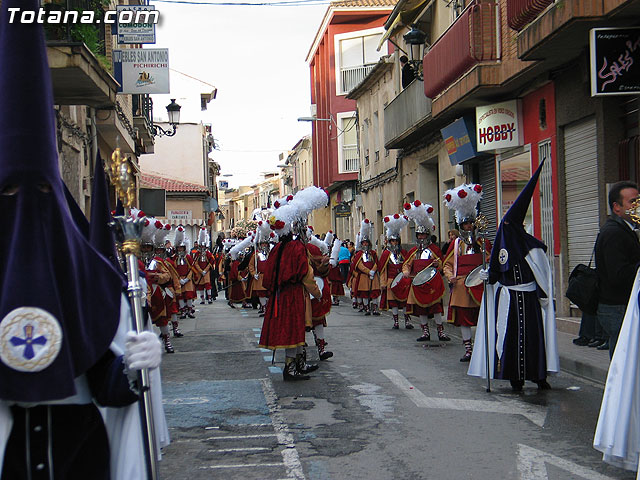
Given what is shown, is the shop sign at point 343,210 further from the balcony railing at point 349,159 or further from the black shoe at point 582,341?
the black shoe at point 582,341

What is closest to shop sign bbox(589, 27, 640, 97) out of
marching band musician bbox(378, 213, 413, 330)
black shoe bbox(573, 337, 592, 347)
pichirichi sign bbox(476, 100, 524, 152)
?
black shoe bbox(573, 337, 592, 347)

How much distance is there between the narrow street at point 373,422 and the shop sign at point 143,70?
25.8ft

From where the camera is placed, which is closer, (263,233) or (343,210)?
(263,233)

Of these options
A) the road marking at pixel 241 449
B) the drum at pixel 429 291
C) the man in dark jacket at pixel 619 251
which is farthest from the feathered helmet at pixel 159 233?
the man in dark jacket at pixel 619 251

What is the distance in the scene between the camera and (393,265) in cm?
1738

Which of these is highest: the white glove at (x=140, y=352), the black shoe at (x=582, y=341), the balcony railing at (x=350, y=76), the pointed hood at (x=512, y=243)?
the balcony railing at (x=350, y=76)

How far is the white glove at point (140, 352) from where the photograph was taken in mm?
2984

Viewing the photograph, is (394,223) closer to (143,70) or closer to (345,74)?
(143,70)

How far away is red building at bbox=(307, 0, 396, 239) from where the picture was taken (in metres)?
42.8

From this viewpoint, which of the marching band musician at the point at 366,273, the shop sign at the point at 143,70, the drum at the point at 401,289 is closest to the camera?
the drum at the point at 401,289

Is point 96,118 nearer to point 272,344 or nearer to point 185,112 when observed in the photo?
point 272,344

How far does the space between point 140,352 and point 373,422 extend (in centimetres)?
475

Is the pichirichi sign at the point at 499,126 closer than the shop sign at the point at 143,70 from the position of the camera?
No

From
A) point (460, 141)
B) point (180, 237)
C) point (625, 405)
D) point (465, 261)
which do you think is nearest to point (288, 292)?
point (465, 261)
